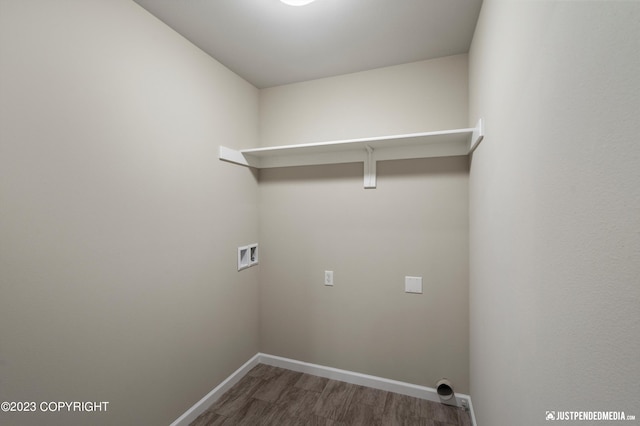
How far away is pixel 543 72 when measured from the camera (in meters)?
0.69

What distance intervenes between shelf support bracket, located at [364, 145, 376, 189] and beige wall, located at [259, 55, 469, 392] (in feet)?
0.17

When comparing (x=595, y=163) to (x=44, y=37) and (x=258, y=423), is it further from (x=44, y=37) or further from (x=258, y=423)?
(x=258, y=423)

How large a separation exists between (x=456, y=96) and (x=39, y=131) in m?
2.36

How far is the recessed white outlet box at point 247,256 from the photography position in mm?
2297

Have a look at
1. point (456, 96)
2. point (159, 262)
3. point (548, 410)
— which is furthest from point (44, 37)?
point (456, 96)

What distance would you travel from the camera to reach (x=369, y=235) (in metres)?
2.20

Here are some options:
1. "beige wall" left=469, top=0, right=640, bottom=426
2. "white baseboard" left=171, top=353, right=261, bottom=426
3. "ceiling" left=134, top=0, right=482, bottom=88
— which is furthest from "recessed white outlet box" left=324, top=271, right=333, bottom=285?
"ceiling" left=134, top=0, right=482, bottom=88

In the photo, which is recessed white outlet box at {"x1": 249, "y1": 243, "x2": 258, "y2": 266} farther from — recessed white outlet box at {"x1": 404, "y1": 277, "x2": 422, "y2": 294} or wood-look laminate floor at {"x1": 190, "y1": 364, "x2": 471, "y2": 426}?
recessed white outlet box at {"x1": 404, "y1": 277, "x2": 422, "y2": 294}

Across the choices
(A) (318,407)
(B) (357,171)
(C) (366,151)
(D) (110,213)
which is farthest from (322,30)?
(A) (318,407)

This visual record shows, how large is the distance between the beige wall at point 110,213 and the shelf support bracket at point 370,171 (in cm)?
112

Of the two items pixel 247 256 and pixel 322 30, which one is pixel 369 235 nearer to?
pixel 247 256

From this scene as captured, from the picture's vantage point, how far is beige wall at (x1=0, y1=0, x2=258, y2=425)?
1053 mm

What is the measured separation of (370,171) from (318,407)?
1794 millimetres

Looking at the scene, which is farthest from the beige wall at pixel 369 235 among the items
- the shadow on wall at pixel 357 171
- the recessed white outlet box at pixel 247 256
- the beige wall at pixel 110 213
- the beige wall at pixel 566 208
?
the beige wall at pixel 566 208
